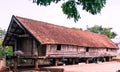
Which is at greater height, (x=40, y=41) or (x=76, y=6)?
(x=76, y=6)

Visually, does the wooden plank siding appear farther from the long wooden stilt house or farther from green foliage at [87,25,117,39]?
green foliage at [87,25,117,39]

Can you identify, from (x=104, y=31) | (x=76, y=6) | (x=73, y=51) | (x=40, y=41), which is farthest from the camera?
(x=104, y=31)

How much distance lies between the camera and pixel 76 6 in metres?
12.3

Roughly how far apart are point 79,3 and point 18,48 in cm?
2023

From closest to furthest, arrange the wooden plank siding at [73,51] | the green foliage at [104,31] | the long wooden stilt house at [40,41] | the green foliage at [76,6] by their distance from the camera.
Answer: the green foliage at [76,6] → the long wooden stilt house at [40,41] → the wooden plank siding at [73,51] → the green foliage at [104,31]

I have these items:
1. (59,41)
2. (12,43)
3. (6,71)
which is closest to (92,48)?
(59,41)

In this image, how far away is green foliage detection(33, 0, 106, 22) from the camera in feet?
39.3

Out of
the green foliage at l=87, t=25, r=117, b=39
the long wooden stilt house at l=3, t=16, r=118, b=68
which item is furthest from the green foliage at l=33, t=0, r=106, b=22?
the green foliage at l=87, t=25, r=117, b=39

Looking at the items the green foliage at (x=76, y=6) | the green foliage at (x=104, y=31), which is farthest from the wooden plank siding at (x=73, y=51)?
the green foliage at (x=104, y=31)

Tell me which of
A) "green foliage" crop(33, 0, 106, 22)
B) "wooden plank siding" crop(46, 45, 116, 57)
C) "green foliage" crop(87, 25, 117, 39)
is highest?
"green foliage" crop(87, 25, 117, 39)

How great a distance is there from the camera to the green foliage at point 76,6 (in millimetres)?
11966

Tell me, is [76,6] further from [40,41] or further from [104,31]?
[104,31]

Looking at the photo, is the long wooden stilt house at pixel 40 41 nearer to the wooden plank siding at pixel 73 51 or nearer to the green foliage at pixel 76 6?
the wooden plank siding at pixel 73 51

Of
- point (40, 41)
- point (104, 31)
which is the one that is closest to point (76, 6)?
point (40, 41)
